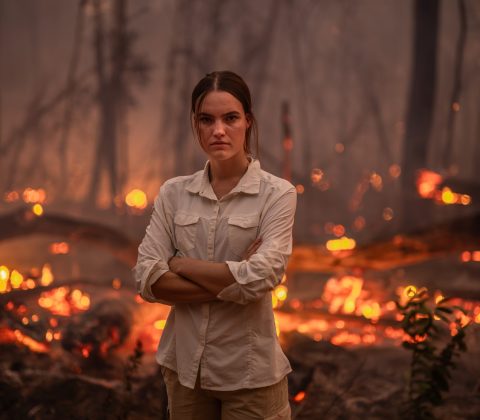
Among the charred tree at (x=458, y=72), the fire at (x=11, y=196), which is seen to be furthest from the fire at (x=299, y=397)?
the fire at (x=11, y=196)

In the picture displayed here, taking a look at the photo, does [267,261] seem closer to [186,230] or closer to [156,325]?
[186,230]

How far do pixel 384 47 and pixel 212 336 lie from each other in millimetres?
4897

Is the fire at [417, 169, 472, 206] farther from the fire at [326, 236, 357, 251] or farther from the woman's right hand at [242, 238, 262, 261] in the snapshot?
the woman's right hand at [242, 238, 262, 261]

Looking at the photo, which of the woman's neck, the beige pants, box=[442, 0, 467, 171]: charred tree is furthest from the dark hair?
box=[442, 0, 467, 171]: charred tree

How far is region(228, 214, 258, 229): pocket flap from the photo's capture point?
171 centimetres

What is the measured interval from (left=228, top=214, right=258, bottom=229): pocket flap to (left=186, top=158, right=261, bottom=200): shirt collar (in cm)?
8

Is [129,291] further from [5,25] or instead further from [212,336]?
[212,336]

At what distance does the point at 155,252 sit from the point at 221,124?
1.50 ft

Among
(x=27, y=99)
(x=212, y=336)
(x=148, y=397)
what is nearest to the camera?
(x=212, y=336)

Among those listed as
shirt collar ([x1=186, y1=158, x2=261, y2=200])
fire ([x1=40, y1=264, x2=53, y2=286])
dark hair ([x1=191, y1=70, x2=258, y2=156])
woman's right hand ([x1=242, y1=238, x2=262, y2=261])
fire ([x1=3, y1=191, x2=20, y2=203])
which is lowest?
fire ([x1=40, y1=264, x2=53, y2=286])

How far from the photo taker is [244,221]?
172 centimetres

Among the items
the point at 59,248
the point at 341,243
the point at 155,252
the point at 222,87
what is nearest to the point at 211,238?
the point at 155,252

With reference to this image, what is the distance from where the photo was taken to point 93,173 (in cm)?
592

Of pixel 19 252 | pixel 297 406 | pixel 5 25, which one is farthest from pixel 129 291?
pixel 5 25
